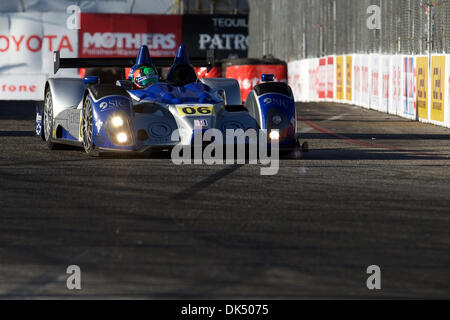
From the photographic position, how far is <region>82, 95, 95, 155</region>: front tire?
14.6 metres

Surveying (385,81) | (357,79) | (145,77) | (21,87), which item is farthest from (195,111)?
(21,87)

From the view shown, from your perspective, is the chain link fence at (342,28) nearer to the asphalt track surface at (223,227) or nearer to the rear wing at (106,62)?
the rear wing at (106,62)

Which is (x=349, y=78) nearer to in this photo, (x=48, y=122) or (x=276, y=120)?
(x=48, y=122)

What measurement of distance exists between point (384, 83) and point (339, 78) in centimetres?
754

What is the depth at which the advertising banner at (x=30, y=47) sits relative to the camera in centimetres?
4903

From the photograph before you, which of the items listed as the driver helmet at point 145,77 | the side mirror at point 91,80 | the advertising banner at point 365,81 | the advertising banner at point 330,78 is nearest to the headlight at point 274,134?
the driver helmet at point 145,77

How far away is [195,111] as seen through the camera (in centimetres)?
1430

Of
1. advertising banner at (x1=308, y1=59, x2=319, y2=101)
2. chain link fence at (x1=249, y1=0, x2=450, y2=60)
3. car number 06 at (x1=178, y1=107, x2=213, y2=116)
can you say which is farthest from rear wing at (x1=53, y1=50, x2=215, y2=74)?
advertising banner at (x1=308, y1=59, x2=319, y2=101)

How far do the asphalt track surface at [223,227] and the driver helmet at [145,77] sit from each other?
5.12 feet

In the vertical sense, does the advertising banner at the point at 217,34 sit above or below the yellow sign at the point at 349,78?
above

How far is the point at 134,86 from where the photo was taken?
15984mm

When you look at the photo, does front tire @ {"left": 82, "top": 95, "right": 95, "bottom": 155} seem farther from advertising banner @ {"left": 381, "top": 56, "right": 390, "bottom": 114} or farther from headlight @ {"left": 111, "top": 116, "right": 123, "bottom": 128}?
advertising banner @ {"left": 381, "top": 56, "right": 390, "bottom": 114}

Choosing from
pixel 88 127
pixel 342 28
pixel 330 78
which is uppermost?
pixel 342 28
